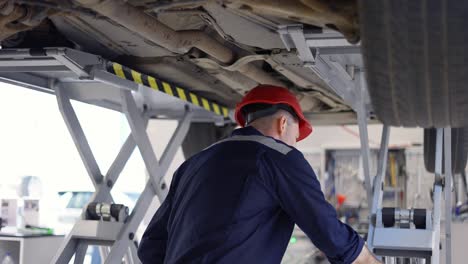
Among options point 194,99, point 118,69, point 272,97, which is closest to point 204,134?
point 194,99

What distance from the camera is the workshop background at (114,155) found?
344 inches

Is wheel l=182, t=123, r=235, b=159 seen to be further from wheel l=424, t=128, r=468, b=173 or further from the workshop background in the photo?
the workshop background

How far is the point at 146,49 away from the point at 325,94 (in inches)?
65.7

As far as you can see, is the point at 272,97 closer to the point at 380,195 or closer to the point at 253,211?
the point at 253,211

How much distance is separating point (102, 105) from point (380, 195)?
2282mm

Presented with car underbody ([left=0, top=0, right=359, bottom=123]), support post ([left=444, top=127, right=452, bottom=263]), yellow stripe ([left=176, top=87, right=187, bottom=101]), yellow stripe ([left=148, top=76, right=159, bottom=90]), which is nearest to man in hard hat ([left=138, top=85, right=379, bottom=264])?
car underbody ([left=0, top=0, right=359, bottom=123])

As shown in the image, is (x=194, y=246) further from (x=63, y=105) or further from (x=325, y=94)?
(x=325, y=94)

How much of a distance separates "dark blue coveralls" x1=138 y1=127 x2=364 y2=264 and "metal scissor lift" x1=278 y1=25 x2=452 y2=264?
62cm

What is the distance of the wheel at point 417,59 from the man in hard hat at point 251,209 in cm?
41

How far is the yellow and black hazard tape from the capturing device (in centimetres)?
380

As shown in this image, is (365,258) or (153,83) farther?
(153,83)

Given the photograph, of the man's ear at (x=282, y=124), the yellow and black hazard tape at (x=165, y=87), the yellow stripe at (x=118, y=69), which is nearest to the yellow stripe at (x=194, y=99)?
the yellow and black hazard tape at (x=165, y=87)

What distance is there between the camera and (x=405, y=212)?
11.1 ft

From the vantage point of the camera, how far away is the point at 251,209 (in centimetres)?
250
